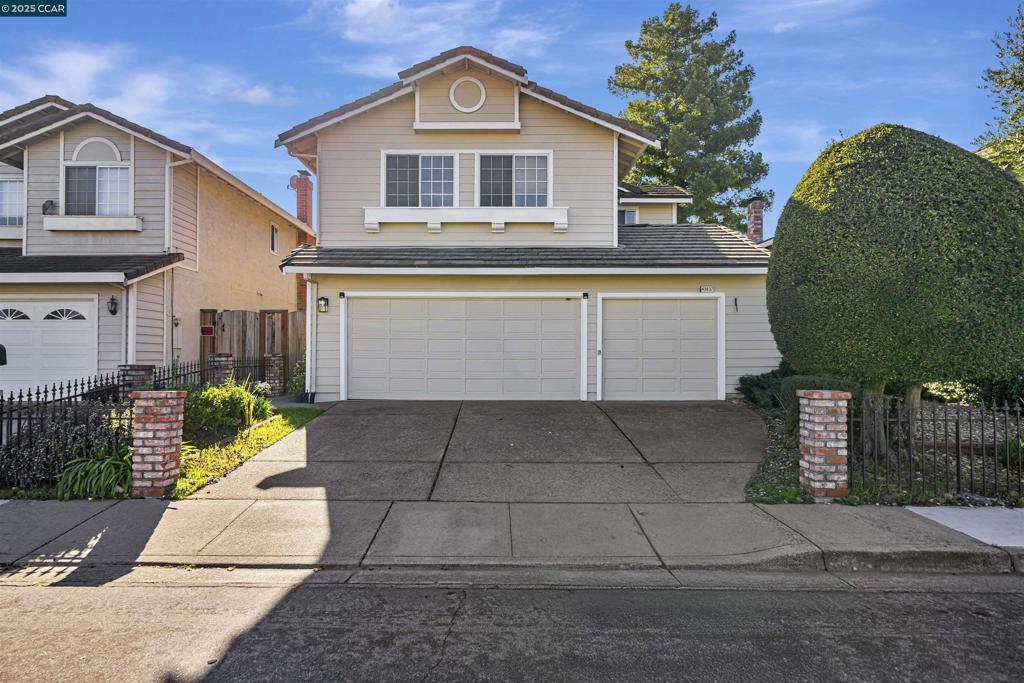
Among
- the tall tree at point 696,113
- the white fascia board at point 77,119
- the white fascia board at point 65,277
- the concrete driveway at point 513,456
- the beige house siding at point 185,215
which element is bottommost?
the concrete driveway at point 513,456

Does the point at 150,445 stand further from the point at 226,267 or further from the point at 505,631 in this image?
the point at 226,267

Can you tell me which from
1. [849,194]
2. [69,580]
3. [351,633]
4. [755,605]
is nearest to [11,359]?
[69,580]

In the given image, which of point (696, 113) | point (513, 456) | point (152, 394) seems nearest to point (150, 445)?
point (152, 394)

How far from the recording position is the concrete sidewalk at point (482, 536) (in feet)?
15.7

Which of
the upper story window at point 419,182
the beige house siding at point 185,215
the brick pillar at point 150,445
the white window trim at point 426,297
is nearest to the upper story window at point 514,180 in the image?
the upper story window at point 419,182

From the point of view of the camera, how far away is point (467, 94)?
1230cm

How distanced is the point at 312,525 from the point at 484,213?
8.15m

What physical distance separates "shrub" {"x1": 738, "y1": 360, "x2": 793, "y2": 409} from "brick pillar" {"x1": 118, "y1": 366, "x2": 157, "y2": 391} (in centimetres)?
1073

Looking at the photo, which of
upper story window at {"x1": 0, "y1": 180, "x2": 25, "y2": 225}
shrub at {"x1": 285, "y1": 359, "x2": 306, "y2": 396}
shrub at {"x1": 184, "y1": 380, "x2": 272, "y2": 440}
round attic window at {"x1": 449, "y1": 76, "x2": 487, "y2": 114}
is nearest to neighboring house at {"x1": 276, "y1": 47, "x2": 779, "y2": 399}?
round attic window at {"x1": 449, "y1": 76, "x2": 487, "y2": 114}

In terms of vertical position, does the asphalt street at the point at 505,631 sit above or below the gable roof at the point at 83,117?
below

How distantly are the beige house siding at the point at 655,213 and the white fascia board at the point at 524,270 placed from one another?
264 inches

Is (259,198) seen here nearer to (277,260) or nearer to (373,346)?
(277,260)

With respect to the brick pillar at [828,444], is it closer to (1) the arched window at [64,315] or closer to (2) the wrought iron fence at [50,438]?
(2) the wrought iron fence at [50,438]

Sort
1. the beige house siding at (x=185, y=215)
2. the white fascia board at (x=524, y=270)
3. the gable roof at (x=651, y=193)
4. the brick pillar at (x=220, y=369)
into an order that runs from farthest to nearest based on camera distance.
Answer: the gable roof at (x=651, y=193), the beige house siding at (x=185, y=215), the brick pillar at (x=220, y=369), the white fascia board at (x=524, y=270)
